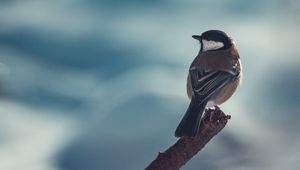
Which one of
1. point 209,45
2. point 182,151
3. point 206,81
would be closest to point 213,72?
point 206,81

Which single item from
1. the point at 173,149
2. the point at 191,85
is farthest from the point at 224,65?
the point at 173,149

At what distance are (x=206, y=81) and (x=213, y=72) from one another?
0.08 metres

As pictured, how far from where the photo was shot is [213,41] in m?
2.12

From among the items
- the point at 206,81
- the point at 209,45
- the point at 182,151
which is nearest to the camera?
the point at 182,151

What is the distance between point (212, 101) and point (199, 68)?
159mm

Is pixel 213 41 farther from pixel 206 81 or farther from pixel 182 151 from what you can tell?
pixel 182 151

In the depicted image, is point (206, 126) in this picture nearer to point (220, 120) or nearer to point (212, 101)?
point (220, 120)

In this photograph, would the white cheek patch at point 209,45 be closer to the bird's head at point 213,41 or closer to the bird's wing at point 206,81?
the bird's head at point 213,41

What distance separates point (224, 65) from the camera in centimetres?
197

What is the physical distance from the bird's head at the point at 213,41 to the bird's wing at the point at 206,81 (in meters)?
0.21

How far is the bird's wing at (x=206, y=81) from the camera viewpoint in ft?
5.83

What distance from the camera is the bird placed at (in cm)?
178

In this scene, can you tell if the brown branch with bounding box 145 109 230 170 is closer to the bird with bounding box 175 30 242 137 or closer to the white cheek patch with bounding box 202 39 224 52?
the bird with bounding box 175 30 242 137

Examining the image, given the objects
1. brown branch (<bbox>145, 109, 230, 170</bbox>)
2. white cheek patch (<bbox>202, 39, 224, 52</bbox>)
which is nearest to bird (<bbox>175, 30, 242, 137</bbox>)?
white cheek patch (<bbox>202, 39, 224, 52</bbox>)
